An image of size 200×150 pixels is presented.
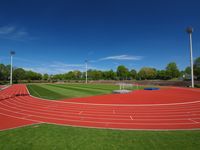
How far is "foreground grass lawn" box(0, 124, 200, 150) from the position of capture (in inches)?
261

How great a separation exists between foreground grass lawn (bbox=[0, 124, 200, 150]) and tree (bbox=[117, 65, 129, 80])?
104 metres

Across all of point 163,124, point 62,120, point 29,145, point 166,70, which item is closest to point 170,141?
point 163,124

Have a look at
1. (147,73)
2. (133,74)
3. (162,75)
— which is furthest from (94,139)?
(133,74)

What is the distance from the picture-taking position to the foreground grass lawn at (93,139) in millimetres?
6617

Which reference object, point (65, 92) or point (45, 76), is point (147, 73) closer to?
point (65, 92)

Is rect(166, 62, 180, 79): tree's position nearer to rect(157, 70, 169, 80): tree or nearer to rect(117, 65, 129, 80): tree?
rect(157, 70, 169, 80): tree

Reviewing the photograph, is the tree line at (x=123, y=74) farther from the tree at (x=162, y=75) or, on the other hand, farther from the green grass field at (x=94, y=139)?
the green grass field at (x=94, y=139)

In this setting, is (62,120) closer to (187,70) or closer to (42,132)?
(42,132)

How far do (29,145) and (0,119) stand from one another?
6494 mm

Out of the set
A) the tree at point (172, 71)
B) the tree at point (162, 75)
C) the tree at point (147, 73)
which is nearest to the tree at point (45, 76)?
the tree at point (147, 73)

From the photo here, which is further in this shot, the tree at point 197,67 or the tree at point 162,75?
the tree at point 162,75

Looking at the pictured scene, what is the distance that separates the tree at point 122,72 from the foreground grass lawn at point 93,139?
342ft

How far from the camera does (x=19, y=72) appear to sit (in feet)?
301

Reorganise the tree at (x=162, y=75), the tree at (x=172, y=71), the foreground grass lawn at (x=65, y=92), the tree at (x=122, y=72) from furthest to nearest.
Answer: the tree at (x=122, y=72)
the tree at (x=162, y=75)
the tree at (x=172, y=71)
the foreground grass lawn at (x=65, y=92)
